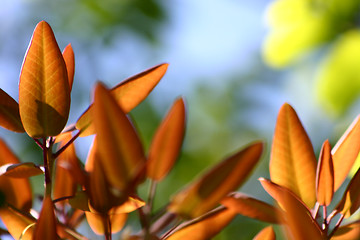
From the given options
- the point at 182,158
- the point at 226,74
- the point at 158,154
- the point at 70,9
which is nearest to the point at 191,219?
the point at 158,154

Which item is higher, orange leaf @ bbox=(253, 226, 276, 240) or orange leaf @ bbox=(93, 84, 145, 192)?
orange leaf @ bbox=(93, 84, 145, 192)

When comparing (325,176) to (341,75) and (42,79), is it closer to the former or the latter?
(42,79)

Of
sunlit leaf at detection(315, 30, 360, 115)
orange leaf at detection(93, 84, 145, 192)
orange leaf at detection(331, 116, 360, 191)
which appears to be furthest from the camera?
sunlit leaf at detection(315, 30, 360, 115)

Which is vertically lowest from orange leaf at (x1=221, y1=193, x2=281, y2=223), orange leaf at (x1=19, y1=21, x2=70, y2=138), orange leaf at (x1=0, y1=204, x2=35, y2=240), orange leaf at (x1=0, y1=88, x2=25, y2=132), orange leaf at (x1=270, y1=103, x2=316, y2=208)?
orange leaf at (x1=0, y1=204, x2=35, y2=240)

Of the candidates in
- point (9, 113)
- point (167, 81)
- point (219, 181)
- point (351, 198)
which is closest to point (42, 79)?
point (9, 113)

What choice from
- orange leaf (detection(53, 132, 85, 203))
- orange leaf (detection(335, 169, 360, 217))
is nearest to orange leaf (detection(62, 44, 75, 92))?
orange leaf (detection(53, 132, 85, 203))

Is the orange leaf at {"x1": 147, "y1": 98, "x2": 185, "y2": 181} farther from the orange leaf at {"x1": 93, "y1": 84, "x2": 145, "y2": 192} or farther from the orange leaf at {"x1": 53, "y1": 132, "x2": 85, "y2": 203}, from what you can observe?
the orange leaf at {"x1": 53, "y1": 132, "x2": 85, "y2": 203}

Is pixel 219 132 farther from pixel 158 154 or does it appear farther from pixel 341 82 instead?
pixel 158 154

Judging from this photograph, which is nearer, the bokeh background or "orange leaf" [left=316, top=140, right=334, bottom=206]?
"orange leaf" [left=316, top=140, right=334, bottom=206]
